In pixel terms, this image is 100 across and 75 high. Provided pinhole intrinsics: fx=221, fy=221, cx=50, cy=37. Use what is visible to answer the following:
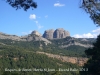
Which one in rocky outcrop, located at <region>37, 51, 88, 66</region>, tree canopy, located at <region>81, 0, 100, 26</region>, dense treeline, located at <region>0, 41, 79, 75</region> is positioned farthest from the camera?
rocky outcrop, located at <region>37, 51, 88, 66</region>

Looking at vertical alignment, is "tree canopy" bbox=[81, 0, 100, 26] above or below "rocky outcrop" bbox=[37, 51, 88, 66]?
above

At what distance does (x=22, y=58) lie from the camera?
146 metres

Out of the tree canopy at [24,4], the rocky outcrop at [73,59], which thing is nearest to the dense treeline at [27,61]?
the rocky outcrop at [73,59]

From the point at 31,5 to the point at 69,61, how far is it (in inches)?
5475

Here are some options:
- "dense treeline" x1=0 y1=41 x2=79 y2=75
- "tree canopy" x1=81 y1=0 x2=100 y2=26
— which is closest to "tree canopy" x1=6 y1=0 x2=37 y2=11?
"tree canopy" x1=81 y1=0 x2=100 y2=26

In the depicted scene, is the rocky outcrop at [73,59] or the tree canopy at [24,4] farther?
the rocky outcrop at [73,59]

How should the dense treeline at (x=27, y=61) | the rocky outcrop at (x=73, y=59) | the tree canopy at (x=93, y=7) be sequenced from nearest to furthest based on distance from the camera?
the tree canopy at (x=93, y=7), the dense treeline at (x=27, y=61), the rocky outcrop at (x=73, y=59)

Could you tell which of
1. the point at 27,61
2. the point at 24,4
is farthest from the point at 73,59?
the point at 24,4

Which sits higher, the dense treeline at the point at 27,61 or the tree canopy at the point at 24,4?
the tree canopy at the point at 24,4

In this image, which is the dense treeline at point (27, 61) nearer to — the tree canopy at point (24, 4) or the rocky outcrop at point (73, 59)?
the rocky outcrop at point (73, 59)

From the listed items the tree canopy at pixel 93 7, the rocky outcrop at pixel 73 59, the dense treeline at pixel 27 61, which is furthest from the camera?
the rocky outcrop at pixel 73 59

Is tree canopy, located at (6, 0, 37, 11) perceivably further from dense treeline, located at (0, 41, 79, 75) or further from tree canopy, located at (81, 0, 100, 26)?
dense treeline, located at (0, 41, 79, 75)

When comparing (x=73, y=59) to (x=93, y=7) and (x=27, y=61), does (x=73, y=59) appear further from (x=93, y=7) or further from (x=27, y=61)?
(x=93, y=7)

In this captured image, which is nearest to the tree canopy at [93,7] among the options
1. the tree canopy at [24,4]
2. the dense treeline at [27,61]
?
the tree canopy at [24,4]
